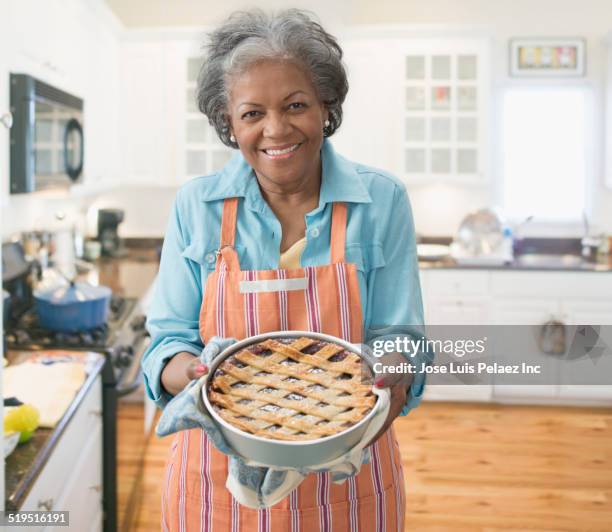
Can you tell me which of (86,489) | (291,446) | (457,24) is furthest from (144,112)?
(291,446)

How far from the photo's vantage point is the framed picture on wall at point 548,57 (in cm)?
417

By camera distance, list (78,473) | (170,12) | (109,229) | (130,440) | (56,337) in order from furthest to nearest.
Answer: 1. (170,12)
2. (109,229)
3. (130,440)
4. (56,337)
5. (78,473)

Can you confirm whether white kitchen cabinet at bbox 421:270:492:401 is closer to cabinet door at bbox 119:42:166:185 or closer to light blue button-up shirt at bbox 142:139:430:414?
cabinet door at bbox 119:42:166:185

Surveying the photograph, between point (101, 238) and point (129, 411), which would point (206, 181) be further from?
point (101, 238)

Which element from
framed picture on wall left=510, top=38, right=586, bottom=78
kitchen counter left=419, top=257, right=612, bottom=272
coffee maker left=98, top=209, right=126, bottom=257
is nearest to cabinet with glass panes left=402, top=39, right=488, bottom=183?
framed picture on wall left=510, top=38, right=586, bottom=78

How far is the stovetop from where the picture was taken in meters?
2.21

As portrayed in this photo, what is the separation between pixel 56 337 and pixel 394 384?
1.54 m

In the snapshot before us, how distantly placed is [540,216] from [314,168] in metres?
3.44

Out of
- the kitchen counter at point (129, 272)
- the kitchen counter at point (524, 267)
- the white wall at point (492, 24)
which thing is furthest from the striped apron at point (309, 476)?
the white wall at point (492, 24)

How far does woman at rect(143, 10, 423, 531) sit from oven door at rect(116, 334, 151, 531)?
43.0 inches

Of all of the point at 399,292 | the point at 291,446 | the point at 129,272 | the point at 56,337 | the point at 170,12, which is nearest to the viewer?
the point at 291,446

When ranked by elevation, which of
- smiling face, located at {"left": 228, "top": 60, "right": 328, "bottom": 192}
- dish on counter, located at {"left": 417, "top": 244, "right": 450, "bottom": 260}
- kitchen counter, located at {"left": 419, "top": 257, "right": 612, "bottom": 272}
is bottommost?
kitchen counter, located at {"left": 419, "top": 257, "right": 612, "bottom": 272}

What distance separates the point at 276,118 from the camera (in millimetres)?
1055

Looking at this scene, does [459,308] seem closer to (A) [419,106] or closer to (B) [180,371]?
(A) [419,106]
